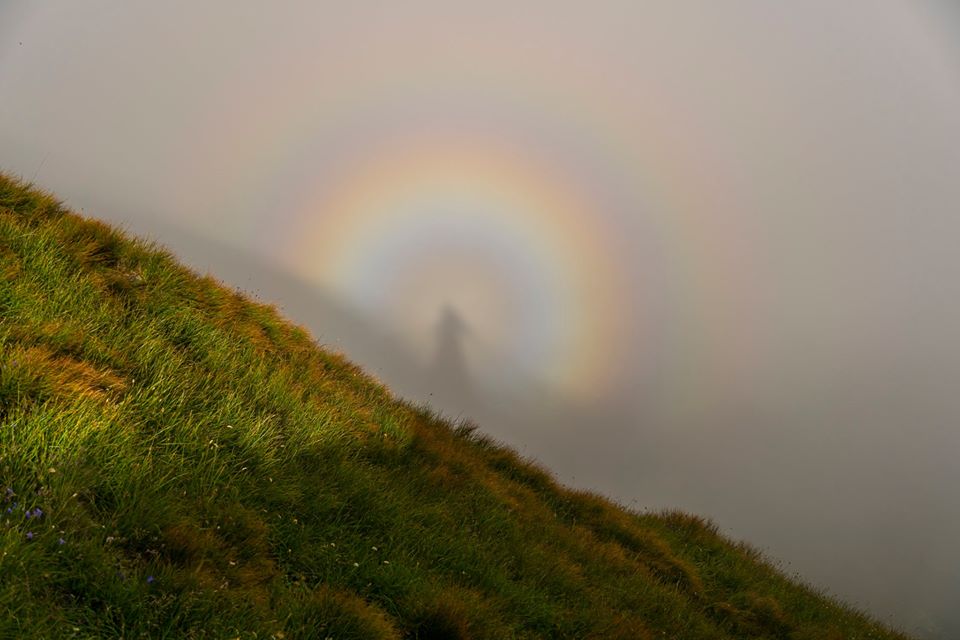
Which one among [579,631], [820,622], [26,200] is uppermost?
[820,622]

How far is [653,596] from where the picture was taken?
28.6 ft

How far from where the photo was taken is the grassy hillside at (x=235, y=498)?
167 inches

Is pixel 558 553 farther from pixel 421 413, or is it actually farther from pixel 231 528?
pixel 231 528

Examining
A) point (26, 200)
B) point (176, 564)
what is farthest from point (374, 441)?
point (26, 200)

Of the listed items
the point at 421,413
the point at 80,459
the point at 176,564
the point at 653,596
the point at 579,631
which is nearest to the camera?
the point at 176,564

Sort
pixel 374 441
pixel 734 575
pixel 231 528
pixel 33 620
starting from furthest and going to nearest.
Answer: pixel 734 575
pixel 374 441
pixel 231 528
pixel 33 620

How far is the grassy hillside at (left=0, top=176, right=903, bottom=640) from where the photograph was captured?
4230 mm

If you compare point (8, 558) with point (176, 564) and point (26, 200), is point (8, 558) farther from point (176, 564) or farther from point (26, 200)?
point (26, 200)

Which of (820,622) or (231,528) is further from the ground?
(820,622)

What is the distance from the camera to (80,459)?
4.80 meters

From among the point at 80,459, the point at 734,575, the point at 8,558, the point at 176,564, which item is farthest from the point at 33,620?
the point at 734,575

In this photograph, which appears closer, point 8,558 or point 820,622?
point 8,558

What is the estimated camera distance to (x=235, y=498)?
5574 millimetres

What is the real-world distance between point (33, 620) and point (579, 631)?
498cm
